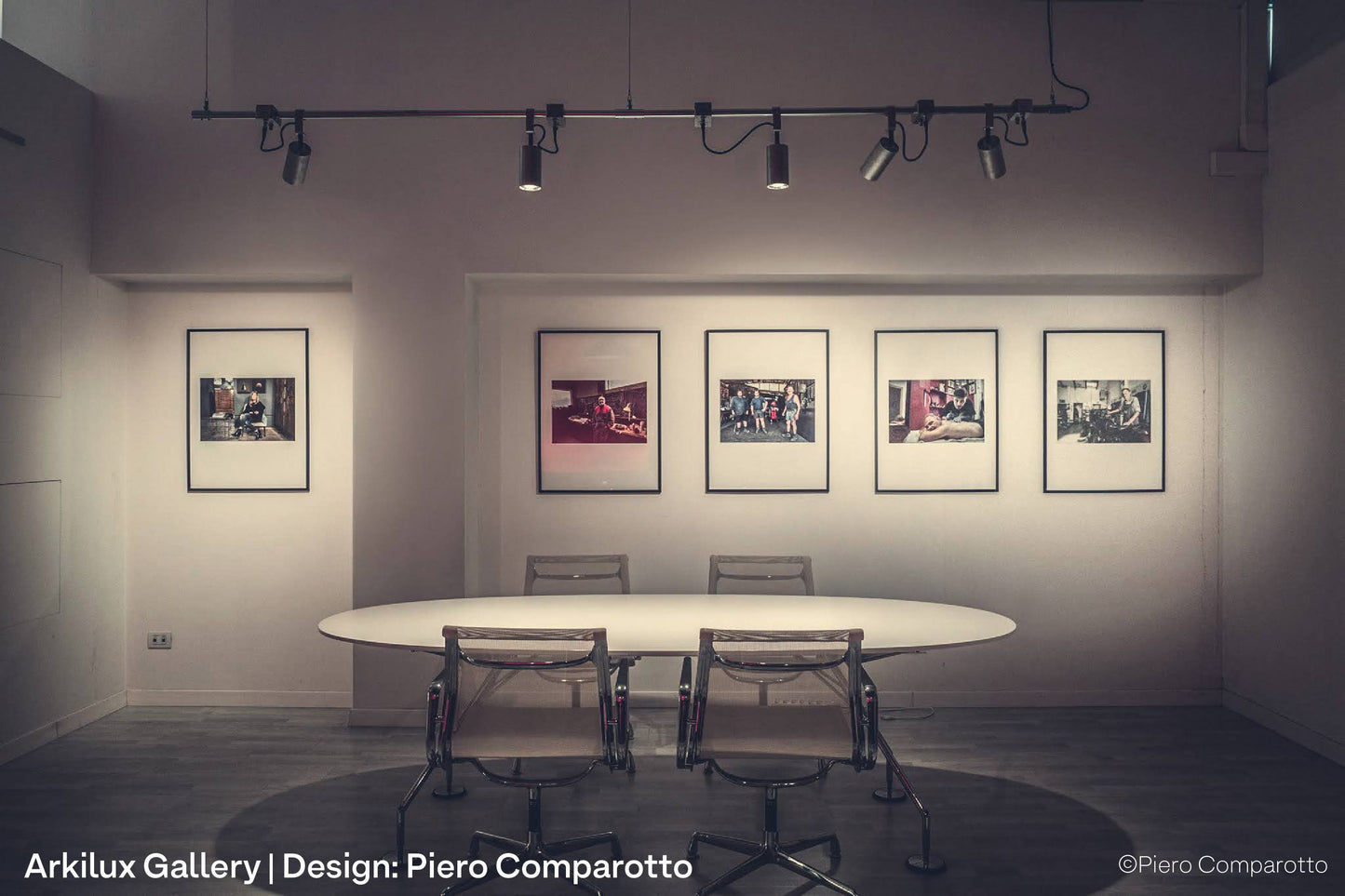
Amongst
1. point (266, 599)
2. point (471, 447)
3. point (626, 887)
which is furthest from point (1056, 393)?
point (266, 599)

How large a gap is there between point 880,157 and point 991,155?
19.9 inches

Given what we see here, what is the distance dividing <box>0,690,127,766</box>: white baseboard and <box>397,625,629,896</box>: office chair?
2511 millimetres

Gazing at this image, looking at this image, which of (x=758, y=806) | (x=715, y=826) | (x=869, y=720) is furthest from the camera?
(x=758, y=806)

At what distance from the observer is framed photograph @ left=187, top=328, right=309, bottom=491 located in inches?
202

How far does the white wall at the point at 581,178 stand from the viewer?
4777 millimetres

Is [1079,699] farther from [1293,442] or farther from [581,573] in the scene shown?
[581,573]

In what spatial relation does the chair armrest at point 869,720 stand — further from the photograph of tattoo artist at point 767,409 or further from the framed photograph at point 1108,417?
the framed photograph at point 1108,417

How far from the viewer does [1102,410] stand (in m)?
5.10

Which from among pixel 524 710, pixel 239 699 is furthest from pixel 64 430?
pixel 524 710

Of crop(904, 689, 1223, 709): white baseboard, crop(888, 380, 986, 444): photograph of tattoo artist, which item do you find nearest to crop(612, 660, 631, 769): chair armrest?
crop(904, 689, 1223, 709): white baseboard

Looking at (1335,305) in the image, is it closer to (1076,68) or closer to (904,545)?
(1076,68)

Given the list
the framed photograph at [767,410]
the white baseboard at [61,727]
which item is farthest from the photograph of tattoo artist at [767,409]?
the white baseboard at [61,727]

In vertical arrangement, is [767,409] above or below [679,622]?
above

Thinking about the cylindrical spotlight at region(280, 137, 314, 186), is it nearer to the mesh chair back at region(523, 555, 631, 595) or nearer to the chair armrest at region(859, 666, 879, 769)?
the mesh chair back at region(523, 555, 631, 595)
